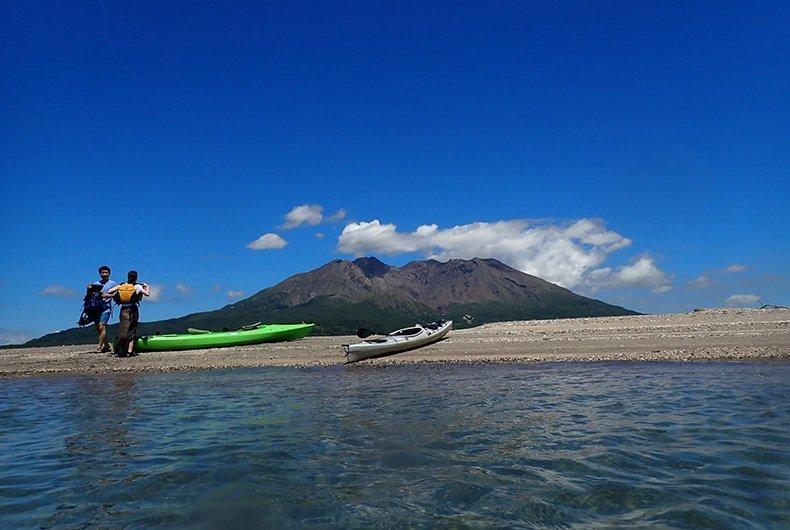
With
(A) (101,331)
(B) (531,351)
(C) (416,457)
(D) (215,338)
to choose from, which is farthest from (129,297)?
(C) (416,457)

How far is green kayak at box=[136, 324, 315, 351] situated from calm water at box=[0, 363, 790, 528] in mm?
15361

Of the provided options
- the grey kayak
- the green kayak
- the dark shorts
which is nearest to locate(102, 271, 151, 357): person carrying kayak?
the dark shorts

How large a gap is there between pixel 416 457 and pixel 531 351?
63.1 feet

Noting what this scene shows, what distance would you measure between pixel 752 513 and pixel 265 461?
6.98 m

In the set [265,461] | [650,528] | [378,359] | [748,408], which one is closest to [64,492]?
[265,461]

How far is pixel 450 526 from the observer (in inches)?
220

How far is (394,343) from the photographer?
28328mm

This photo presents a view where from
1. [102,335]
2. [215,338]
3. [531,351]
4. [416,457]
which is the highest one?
[102,335]

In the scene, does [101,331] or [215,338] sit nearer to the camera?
[101,331]

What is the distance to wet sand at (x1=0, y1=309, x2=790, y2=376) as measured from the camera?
23656 mm

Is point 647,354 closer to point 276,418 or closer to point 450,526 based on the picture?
point 276,418

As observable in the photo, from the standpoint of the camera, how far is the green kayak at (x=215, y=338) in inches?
1267

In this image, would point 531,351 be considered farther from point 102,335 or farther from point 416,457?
point 102,335

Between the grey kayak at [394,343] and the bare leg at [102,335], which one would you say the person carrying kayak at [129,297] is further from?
the grey kayak at [394,343]
